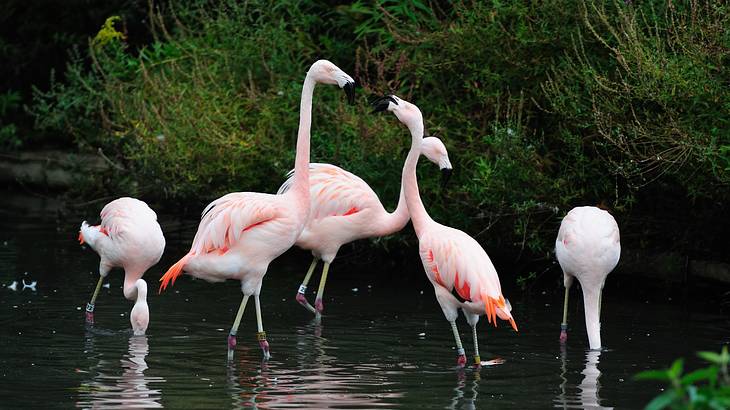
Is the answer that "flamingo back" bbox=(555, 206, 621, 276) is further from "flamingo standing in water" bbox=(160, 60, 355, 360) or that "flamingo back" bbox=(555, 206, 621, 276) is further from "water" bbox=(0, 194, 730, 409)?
"flamingo standing in water" bbox=(160, 60, 355, 360)

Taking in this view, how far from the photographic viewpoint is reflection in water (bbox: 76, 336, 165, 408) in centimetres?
527

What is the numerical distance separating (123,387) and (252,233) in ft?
3.76

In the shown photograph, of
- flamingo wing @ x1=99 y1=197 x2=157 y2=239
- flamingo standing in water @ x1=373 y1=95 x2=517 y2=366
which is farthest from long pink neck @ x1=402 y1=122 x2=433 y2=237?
flamingo wing @ x1=99 y1=197 x2=157 y2=239

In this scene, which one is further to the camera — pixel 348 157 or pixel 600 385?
pixel 348 157

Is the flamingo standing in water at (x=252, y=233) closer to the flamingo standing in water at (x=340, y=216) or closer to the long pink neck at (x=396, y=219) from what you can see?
the flamingo standing in water at (x=340, y=216)

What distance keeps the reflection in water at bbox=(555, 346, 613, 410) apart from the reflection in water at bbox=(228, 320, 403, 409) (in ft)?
2.58

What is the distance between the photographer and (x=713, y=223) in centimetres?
823

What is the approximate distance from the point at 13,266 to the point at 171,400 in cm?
461

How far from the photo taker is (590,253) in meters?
6.77

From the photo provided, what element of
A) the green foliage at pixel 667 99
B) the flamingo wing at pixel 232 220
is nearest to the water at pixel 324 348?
the flamingo wing at pixel 232 220

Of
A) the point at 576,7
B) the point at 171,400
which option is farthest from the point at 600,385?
the point at 576,7

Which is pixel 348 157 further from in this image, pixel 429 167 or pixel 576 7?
pixel 576 7

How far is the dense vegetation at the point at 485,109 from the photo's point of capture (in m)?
7.28

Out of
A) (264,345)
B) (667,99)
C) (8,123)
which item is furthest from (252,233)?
(8,123)
